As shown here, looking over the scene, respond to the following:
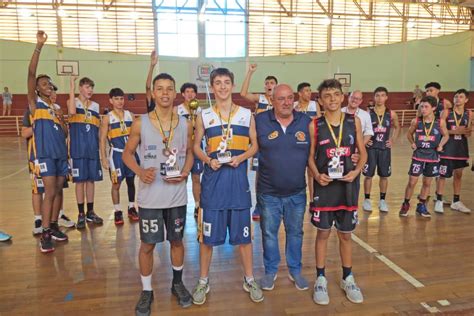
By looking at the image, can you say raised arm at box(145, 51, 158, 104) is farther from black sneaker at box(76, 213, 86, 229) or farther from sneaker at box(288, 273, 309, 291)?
sneaker at box(288, 273, 309, 291)

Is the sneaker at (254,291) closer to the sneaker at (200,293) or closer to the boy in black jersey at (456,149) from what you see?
the sneaker at (200,293)

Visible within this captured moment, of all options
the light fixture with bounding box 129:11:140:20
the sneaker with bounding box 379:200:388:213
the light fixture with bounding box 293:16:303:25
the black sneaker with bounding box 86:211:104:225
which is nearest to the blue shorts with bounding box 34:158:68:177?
the black sneaker with bounding box 86:211:104:225

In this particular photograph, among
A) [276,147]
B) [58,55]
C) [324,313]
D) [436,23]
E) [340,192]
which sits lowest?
[324,313]

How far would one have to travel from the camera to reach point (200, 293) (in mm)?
3062

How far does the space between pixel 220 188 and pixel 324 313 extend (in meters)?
1.24

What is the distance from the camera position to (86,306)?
3.01 m

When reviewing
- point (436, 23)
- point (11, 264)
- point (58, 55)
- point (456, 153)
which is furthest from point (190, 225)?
point (436, 23)

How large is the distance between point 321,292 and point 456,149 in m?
3.73

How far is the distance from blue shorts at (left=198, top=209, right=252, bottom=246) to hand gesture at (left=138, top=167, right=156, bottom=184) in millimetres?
491

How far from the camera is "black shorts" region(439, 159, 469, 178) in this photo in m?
5.59

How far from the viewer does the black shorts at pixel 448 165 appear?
559cm

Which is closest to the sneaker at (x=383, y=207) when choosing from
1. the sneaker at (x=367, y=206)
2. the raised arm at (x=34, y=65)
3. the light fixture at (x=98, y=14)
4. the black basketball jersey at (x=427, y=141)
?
the sneaker at (x=367, y=206)

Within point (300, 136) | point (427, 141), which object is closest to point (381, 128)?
point (427, 141)

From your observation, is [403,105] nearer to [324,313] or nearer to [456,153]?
[456,153]
